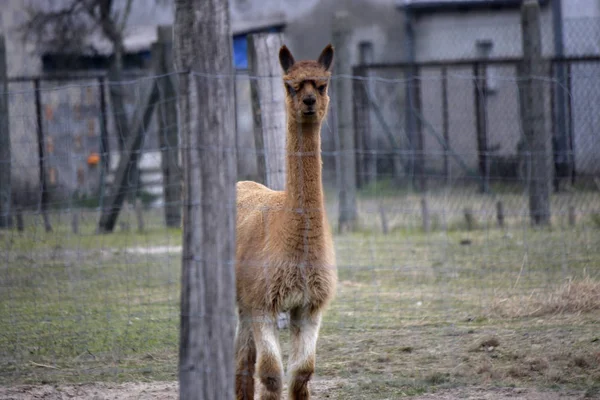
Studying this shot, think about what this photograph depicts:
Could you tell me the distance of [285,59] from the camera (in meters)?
4.96

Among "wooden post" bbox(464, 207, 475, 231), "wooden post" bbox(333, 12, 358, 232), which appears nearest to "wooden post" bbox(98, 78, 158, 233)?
"wooden post" bbox(333, 12, 358, 232)

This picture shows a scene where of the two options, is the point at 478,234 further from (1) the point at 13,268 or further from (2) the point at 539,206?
(1) the point at 13,268

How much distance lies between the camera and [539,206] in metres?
10.6

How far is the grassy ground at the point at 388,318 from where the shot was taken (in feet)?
17.3

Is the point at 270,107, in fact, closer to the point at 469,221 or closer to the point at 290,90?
the point at 290,90

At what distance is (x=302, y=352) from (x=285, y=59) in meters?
1.74

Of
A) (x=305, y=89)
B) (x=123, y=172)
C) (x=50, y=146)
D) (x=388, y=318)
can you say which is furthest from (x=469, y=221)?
(x=50, y=146)

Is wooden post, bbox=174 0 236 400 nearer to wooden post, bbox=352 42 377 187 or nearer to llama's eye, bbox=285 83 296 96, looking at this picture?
llama's eye, bbox=285 83 296 96

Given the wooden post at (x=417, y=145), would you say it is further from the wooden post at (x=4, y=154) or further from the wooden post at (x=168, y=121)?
the wooden post at (x=4, y=154)

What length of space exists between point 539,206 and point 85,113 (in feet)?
28.1

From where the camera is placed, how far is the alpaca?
14.9 ft

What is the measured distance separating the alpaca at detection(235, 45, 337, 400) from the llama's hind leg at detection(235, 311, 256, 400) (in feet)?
0.64

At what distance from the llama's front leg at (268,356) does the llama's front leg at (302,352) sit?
0.09 meters

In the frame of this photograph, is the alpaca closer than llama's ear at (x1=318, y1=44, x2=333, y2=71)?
Yes
